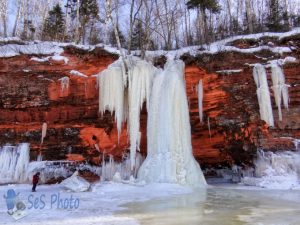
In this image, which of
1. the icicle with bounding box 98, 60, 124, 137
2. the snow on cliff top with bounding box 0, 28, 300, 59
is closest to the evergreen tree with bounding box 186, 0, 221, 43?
the snow on cliff top with bounding box 0, 28, 300, 59

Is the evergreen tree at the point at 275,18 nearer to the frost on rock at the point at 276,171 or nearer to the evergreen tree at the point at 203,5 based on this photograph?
the evergreen tree at the point at 203,5

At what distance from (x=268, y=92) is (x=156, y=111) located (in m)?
4.76

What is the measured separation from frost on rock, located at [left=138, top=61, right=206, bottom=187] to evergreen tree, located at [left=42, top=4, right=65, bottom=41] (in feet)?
33.9

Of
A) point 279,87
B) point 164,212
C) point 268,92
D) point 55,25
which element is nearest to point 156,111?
point 268,92

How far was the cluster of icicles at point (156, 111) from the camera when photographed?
12.4 meters

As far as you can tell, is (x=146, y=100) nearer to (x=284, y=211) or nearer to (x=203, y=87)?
(x=203, y=87)

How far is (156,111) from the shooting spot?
43.9 feet

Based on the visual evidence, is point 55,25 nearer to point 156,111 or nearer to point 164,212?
point 156,111

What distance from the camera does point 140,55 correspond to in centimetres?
1529

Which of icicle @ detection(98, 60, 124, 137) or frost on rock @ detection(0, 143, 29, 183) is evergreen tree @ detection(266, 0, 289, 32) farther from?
frost on rock @ detection(0, 143, 29, 183)

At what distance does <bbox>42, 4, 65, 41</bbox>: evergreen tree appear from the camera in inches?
843

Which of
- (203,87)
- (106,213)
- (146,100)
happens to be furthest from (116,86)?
(106,213)

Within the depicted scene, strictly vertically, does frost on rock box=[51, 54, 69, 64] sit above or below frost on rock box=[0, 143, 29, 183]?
above

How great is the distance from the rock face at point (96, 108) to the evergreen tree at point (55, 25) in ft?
23.2
